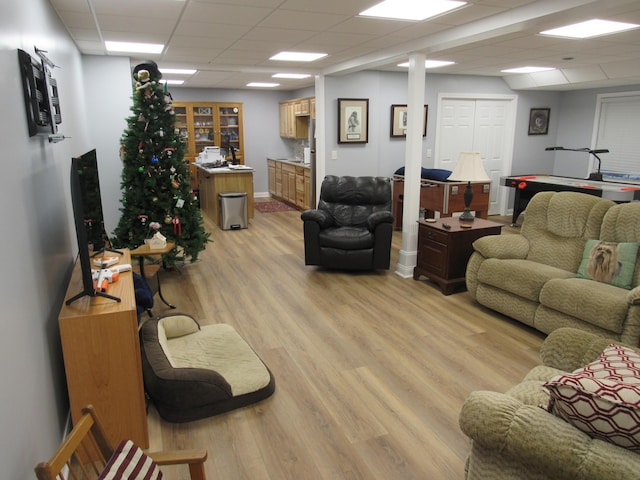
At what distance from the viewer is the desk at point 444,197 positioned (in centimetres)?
645

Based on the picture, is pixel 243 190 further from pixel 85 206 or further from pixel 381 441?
pixel 381 441

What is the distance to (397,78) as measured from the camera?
693 centimetres

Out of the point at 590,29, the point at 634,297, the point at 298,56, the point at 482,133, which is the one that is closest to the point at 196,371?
the point at 634,297

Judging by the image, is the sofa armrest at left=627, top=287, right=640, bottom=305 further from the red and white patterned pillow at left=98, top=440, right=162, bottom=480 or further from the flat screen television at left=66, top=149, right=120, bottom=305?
the flat screen television at left=66, top=149, right=120, bottom=305

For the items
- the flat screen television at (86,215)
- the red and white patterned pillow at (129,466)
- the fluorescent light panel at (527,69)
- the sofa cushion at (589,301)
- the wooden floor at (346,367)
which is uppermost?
the fluorescent light panel at (527,69)

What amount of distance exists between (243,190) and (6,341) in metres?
6.38

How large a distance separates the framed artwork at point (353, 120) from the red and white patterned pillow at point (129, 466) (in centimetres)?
593

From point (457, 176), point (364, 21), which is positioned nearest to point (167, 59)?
point (364, 21)

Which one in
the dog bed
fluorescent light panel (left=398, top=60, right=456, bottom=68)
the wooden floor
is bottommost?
the wooden floor

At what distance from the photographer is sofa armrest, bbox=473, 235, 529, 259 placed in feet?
13.2

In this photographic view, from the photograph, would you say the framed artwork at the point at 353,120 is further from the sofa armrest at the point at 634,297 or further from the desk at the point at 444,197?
the sofa armrest at the point at 634,297

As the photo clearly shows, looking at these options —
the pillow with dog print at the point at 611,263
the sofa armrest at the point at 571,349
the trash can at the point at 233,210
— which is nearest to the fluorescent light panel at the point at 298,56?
the trash can at the point at 233,210

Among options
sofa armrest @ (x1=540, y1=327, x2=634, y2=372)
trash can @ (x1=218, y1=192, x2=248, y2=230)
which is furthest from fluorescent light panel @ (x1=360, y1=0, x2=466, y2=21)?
trash can @ (x1=218, y1=192, x2=248, y2=230)

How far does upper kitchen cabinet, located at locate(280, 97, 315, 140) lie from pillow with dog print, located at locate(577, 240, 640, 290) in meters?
5.86
